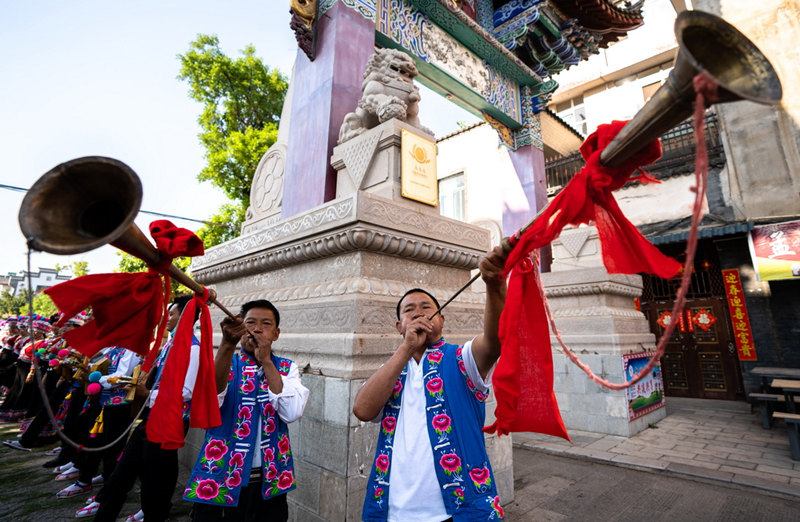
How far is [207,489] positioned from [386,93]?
10.4 ft

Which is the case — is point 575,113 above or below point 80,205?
above

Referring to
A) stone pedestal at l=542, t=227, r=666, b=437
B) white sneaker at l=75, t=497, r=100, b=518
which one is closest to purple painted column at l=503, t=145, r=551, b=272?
stone pedestal at l=542, t=227, r=666, b=437

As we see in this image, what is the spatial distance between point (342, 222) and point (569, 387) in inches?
199

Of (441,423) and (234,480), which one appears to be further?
(234,480)

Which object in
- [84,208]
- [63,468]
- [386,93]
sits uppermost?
[386,93]

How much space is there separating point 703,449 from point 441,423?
5.11 meters

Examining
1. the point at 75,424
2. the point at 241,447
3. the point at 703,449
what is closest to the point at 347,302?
the point at 241,447

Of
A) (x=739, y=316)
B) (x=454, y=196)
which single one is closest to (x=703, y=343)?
(x=739, y=316)

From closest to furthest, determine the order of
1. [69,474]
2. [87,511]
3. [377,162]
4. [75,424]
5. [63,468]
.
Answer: [87,511] → [377,162] → [69,474] → [63,468] → [75,424]

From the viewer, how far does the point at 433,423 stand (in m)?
1.59

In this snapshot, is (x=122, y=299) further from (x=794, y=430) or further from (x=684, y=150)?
(x=684, y=150)

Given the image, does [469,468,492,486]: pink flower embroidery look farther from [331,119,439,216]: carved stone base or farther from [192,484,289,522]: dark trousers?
[331,119,439,216]: carved stone base

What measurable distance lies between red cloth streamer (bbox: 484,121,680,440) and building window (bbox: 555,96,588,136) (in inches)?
654

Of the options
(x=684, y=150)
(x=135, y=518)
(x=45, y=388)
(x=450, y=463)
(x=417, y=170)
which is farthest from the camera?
(x=684, y=150)
